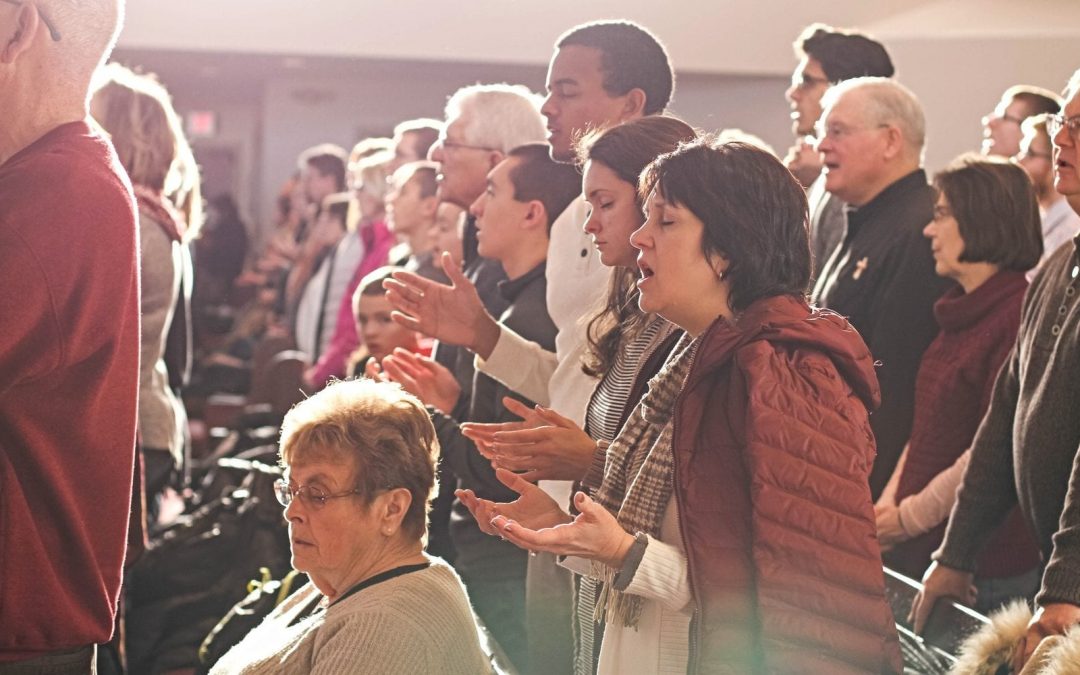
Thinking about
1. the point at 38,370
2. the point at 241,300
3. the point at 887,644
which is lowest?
the point at 241,300

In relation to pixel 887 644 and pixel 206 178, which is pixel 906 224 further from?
pixel 206 178

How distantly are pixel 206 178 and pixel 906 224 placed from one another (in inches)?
563

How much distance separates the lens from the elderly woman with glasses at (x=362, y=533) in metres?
1.97

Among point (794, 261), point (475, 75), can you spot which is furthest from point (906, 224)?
point (475, 75)

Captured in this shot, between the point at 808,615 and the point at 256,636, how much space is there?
0.94 m

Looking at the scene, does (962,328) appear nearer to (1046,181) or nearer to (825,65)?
(1046,181)

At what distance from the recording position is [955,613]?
8.21 ft

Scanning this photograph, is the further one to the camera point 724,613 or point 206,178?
point 206,178

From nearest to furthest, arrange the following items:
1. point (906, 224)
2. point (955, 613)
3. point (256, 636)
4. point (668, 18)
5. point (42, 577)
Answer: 1. point (42, 577)
2. point (256, 636)
3. point (955, 613)
4. point (906, 224)
5. point (668, 18)

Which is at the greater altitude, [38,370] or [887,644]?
[38,370]

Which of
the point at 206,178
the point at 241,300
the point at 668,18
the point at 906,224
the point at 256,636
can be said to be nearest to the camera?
the point at 256,636

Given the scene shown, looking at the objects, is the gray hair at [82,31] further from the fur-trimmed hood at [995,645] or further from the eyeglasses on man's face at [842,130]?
the eyeglasses on man's face at [842,130]

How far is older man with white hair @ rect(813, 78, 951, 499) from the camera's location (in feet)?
11.4

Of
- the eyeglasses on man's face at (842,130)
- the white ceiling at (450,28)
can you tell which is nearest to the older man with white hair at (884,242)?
the eyeglasses on man's face at (842,130)
